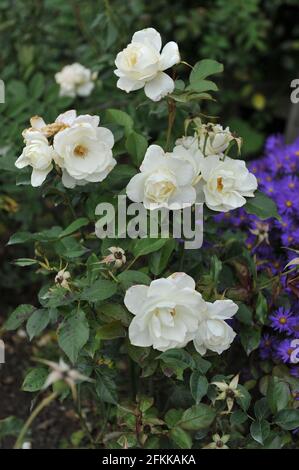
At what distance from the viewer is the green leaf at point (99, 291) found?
1.42 metres

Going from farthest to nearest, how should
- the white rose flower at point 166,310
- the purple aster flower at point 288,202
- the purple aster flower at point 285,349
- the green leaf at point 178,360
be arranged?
the purple aster flower at point 288,202
the purple aster flower at point 285,349
the green leaf at point 178,360
the white rose flower at point 166,310

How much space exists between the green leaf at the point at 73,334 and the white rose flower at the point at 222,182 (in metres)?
0.34

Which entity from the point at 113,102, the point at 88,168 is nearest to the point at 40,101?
the point at 113,102

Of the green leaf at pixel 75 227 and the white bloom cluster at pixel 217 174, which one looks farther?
the green leaf at pixel 75 227

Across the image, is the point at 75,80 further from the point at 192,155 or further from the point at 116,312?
the point at 116,312

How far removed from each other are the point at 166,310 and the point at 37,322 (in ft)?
0.98

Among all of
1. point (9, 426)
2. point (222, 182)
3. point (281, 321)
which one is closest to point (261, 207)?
point (222, 182)

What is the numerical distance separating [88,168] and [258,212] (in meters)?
0.38

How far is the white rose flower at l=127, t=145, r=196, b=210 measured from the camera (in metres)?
Result: 1.44

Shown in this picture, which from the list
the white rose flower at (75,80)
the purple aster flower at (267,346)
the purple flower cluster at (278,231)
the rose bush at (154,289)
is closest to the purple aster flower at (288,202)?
the purple flower cluster at (278,231)

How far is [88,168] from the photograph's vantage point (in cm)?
148

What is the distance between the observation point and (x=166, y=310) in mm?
1346

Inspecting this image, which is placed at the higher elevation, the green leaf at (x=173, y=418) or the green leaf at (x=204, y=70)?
the green leaf at (x=204, y=70)

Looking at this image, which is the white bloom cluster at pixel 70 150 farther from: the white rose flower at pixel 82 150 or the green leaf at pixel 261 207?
the green leaf at pixel 261 207
